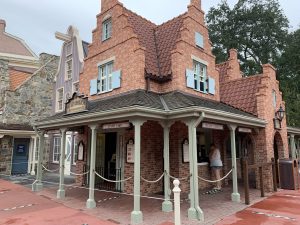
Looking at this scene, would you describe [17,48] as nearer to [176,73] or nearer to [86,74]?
[86,74]

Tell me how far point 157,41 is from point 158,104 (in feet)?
18.9

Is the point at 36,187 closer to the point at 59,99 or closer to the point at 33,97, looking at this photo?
the point at 59,99

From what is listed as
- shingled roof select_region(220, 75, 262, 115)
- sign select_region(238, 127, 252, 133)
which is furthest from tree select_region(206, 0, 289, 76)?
sign select_region(238, 127, 252, 133)

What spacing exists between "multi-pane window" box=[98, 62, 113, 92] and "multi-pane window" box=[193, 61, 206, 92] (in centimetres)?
399

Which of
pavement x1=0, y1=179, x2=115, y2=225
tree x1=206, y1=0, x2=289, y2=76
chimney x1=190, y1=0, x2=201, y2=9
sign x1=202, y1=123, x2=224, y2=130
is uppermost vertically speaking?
tree x1=206, y1=0, x2=289, y2=76

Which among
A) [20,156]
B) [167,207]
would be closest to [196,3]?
[167,207]

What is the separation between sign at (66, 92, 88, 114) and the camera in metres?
10.1

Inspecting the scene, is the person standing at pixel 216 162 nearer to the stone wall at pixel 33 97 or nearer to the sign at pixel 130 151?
the sign at pixel 130 151

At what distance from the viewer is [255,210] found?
8.45m

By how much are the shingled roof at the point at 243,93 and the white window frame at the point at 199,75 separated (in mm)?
2412

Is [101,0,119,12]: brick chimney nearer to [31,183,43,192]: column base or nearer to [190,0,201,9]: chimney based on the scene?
[190,0,201,9]: chimney

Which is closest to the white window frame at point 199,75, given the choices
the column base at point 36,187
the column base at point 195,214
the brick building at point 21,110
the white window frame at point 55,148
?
the column base at point 195,214

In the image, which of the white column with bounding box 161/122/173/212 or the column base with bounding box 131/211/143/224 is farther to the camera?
the white column with bounding box 161/122/173/212

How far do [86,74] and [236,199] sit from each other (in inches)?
369
